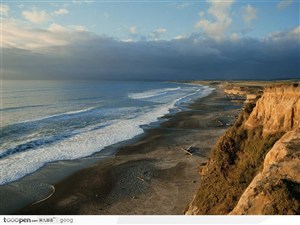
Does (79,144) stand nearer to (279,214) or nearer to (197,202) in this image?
(197,202)

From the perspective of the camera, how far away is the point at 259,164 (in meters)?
12.9

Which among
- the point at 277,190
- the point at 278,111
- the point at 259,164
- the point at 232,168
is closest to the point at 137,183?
the point at 232,168

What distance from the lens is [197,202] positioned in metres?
13.5

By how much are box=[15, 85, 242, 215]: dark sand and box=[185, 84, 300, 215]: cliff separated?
383 cm

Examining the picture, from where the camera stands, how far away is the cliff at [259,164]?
7641 millimetres

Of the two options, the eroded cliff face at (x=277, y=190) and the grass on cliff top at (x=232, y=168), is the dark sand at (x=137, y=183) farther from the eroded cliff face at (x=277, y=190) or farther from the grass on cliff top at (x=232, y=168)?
the eroded cliff face at (x=277, y=190)

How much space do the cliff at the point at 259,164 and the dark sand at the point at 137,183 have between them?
3829 millimetres

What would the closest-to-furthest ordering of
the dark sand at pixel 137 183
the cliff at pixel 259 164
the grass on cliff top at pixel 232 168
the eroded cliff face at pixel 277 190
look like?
1. the eroded cliff face at pixel 277 190
2. the cliff at pixel 259 164
3. the grass on cliff top at pixel 232 168
4. the dark sand at pixel 137 183

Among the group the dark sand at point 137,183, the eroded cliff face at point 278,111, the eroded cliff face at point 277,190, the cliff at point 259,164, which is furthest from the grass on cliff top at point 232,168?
the dark sand at point 137,183

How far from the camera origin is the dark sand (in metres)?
17.3

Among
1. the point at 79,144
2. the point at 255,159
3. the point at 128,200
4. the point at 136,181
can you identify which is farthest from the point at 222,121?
the point at 255,159

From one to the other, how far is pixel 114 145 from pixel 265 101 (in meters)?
17.7

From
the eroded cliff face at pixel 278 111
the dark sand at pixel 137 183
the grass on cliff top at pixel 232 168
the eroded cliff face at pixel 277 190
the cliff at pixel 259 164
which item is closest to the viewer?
the eroded cliff face at pixel 277 190

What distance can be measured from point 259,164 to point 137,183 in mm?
9951
